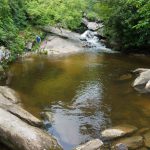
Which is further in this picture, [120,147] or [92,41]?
[92,41]

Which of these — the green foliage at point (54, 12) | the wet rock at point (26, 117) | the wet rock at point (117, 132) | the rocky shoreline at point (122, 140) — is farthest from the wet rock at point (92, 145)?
the green foliage at point (54, 12)

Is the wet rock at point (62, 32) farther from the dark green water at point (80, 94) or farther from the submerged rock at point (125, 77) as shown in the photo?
the submerged rock at point (125, 77)

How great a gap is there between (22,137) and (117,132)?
336 cm

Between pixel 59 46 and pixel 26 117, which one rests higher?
pixel 59 46

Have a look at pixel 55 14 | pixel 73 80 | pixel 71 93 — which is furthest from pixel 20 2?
pixel 71 93

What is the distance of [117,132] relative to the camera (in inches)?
458

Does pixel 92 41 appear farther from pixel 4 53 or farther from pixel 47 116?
pixel 47 116

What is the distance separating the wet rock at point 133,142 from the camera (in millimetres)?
10768

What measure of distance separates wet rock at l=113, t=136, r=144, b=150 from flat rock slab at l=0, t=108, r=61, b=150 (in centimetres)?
222

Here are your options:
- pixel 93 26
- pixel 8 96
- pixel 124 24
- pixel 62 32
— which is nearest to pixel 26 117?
pixel 8 96

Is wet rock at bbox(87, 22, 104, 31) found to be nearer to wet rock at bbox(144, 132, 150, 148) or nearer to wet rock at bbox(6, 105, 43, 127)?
wet rock at bbox(6, 105, 43, 127)

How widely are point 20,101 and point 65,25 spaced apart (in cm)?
1874

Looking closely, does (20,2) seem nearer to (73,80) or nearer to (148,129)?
(73,80)

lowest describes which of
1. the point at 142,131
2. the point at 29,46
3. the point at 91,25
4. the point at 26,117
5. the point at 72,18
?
the point at 142,131
